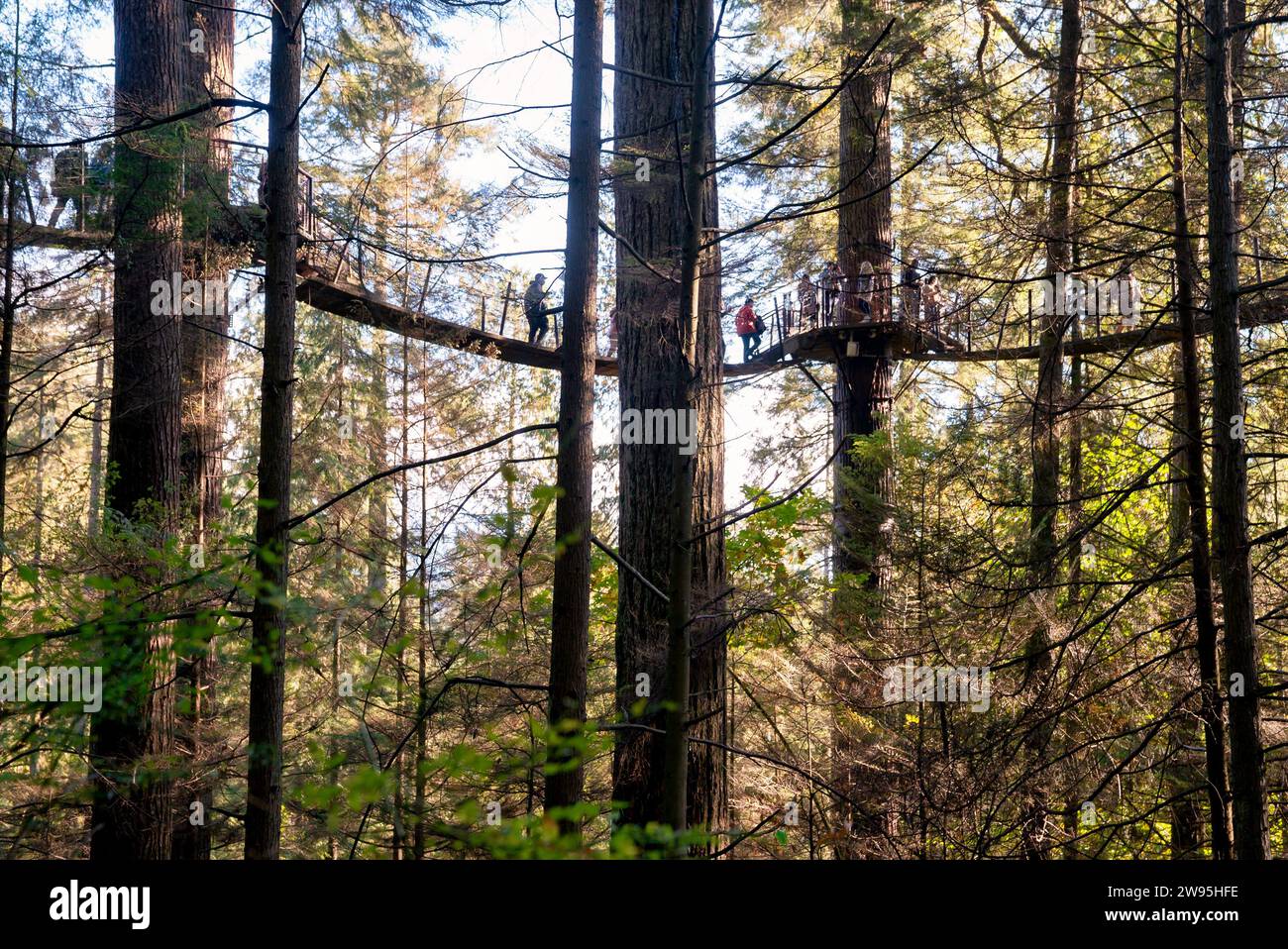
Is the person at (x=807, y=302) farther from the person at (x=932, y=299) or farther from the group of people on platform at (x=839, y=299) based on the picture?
the person at (x=932, y=299)

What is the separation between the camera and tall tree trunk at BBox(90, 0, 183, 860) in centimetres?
595

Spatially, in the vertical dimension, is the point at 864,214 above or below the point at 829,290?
above

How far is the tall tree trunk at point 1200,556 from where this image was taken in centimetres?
479

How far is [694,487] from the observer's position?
623 centimetres

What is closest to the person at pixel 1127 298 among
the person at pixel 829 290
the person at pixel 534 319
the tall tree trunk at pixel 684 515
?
the person at pixel 829 290

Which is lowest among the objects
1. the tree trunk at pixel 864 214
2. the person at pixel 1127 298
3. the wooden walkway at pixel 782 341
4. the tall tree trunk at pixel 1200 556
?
the tall tree trunk at pixel 1200 556

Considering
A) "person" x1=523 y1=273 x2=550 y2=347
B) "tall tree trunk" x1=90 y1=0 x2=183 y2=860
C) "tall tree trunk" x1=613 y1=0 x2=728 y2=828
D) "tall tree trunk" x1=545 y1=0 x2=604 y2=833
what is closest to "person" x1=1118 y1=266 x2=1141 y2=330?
"tall tree trunk" x1=613 y1=0 x2=728 y2=828

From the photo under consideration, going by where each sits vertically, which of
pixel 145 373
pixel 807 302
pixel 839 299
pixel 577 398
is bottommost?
pixel 577 398

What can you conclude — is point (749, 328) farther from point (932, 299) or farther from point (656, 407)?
point (656, 407)

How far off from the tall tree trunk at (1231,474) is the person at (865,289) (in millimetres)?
4135

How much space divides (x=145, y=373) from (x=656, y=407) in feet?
12.9

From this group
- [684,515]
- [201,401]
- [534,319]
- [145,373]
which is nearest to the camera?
[684,515]

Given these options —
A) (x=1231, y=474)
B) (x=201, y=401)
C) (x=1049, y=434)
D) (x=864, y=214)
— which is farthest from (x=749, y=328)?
(x=1231, y=474)
